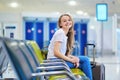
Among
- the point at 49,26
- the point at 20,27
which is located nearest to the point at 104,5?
the point at 49,26

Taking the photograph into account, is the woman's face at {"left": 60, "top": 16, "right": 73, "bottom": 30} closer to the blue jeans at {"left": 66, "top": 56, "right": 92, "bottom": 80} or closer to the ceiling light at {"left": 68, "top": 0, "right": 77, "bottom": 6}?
Answer: the blue jeans at {"left": 66, "top": 56, "right": 92, "bottom": 80}

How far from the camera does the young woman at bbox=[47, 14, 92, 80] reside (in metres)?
2.85

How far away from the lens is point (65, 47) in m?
3.03

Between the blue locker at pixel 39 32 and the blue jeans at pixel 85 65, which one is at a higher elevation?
the blue locker at pixel 39 32

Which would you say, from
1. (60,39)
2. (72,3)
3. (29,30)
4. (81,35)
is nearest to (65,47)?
(60,39)

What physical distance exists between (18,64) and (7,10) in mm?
9105

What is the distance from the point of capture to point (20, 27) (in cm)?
1027

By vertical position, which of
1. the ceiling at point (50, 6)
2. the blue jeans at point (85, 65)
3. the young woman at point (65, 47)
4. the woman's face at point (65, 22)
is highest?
the ceiling at point (50, 6)

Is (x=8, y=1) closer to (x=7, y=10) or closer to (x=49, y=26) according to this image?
(x=7, y=10)

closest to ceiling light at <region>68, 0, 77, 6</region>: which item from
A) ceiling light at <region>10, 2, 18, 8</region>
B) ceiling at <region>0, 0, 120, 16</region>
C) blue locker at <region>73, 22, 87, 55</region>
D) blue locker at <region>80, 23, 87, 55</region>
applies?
ceiling at <region>0, 0, 120, 16</region>

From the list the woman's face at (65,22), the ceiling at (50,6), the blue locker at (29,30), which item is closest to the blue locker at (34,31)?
the blue locker at (29,30)

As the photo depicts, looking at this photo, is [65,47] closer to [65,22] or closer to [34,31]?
[65,22]

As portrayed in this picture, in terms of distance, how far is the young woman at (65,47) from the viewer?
2.85m

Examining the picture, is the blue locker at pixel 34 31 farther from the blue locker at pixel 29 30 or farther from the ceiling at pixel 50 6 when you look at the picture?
the ceiling at pixel 50 6
